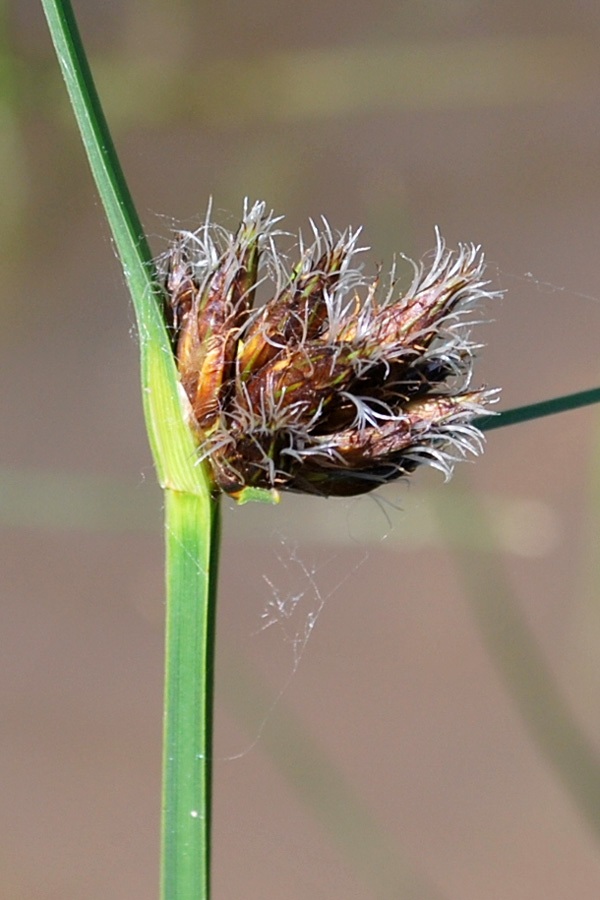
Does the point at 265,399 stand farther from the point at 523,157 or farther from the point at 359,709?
the point at 523,157

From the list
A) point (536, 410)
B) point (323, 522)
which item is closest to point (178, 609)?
point (536, 410)

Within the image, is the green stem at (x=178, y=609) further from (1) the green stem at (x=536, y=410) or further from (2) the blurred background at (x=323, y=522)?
(2) the blurred background at (x=323, y=522)

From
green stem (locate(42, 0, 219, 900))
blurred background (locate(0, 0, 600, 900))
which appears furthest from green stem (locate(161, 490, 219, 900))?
blurred background (locate(0, 0, 600, 900))

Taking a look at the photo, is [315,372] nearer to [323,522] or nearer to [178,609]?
[178,609]

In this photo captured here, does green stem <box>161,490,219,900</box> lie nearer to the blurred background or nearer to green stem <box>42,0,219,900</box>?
green stem <box>42,0,219,900</box>

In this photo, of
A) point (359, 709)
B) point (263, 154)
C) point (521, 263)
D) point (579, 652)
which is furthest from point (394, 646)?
point (263, 154)
